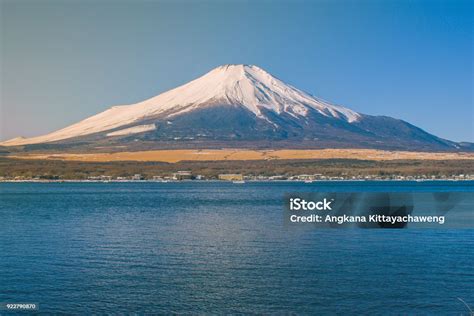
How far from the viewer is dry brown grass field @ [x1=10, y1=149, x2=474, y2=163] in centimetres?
10462

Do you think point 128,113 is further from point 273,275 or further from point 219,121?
point 273,275

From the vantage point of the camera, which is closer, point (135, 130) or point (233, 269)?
point (233, 269)

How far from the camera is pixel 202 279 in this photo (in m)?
17.4

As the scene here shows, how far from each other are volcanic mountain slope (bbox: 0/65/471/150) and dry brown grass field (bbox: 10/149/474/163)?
24.3 ft

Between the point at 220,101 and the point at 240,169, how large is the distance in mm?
53239

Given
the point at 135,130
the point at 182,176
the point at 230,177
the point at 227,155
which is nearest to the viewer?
the point at 182,176

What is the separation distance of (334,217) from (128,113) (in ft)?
432

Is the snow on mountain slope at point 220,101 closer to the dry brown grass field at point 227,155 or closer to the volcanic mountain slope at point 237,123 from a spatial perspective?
the volcanic mountain slope at point 237,123

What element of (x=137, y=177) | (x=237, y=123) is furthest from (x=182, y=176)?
(x=237, y=123)

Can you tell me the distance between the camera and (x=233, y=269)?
18656 millimetres

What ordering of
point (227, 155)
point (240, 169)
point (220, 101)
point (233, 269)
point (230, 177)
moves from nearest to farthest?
1. point (233, 269)
2. point (230, 177)
3. point (240, 169)
4. point (227, 155)
5. point (220, 101)

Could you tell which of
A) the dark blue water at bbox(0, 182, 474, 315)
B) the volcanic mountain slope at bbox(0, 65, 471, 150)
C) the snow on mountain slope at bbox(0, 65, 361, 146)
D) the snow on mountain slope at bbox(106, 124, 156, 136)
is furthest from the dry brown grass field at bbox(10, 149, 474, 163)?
the dark blue water at bbox(0, 182, 474, 315)

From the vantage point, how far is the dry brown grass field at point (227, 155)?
104625mm

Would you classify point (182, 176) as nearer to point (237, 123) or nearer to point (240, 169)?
point (240, 169)
